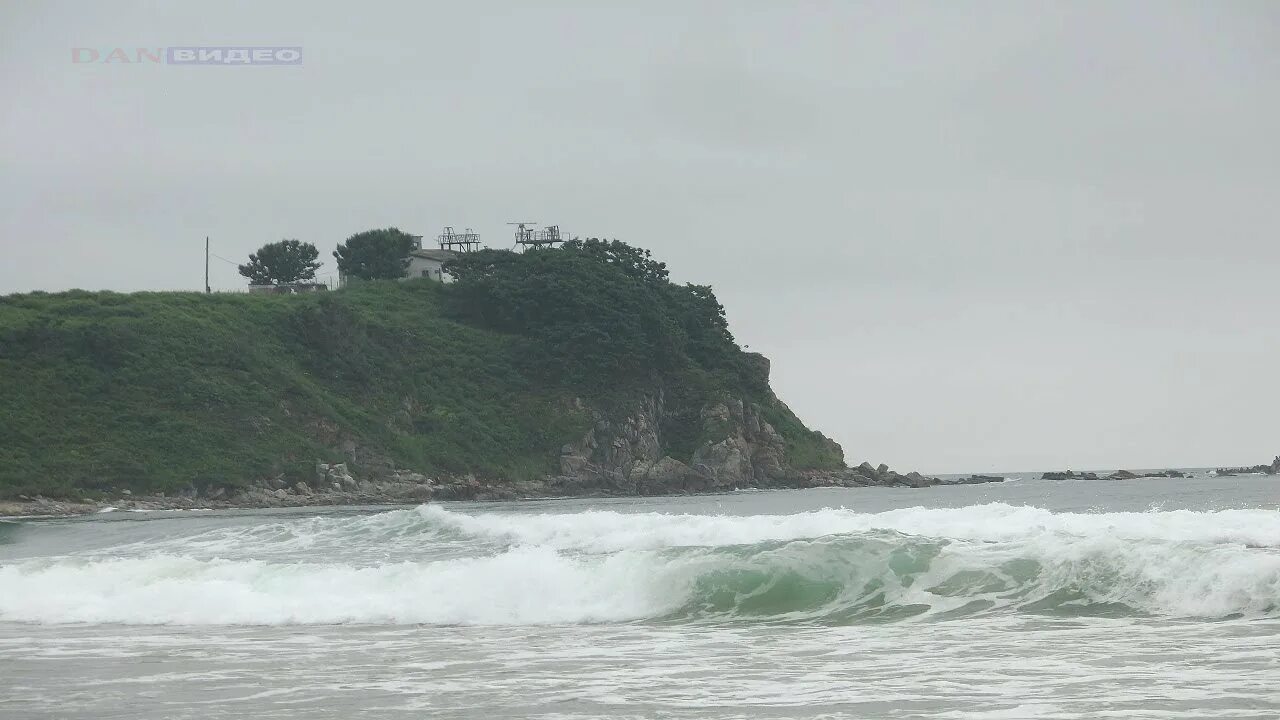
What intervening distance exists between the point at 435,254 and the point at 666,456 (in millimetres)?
35117

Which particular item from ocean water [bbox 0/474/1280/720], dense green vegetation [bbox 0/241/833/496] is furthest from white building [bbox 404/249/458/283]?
ocean water [bbox 0/474/1280/720]

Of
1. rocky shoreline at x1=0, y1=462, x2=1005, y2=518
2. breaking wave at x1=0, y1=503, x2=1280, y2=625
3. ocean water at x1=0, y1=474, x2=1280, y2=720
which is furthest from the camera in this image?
rocky shoreline at x1=0, y1=462, x2=1005, y2=518

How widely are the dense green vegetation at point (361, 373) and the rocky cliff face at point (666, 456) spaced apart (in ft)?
3.98

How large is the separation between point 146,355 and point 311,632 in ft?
207

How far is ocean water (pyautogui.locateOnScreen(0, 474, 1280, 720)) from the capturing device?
12.0 metres

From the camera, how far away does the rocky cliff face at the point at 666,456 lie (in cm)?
8481

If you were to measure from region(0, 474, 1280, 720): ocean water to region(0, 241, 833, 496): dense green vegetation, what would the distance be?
43103mm

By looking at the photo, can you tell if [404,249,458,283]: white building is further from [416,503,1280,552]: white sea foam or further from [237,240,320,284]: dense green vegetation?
[416,503,1280,552]: white sea foam

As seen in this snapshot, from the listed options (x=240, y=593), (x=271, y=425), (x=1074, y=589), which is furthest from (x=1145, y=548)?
(x=271, y=425)

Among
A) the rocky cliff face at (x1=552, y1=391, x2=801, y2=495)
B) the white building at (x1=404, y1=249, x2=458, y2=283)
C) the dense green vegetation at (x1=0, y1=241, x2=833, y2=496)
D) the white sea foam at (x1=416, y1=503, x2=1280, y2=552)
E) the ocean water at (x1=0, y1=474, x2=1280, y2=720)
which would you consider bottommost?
the ocean water at (x1=0, y1=474, x2=1280, y2=720)

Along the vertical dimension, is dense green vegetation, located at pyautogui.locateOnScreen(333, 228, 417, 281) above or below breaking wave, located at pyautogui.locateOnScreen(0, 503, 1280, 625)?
above

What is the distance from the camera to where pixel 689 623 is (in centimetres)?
1838

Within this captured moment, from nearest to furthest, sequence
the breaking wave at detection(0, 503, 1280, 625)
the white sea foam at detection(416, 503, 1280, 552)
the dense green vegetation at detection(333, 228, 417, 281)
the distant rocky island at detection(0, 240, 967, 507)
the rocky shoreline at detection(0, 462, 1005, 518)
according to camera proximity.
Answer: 1. the breaking wave at detection(0, 503, 1280, 625)
2. the white sea foam at detection(416, 503, 1280, 552)
3. the rocky shoreline at detection(0, 462, 1005, 518)
4. the distant rocky island at detection(0, 240, 967, 507)
5. the dense green vegetation at detection(333, 228, 417, 281)

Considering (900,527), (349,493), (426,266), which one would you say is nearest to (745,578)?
(900,527)
